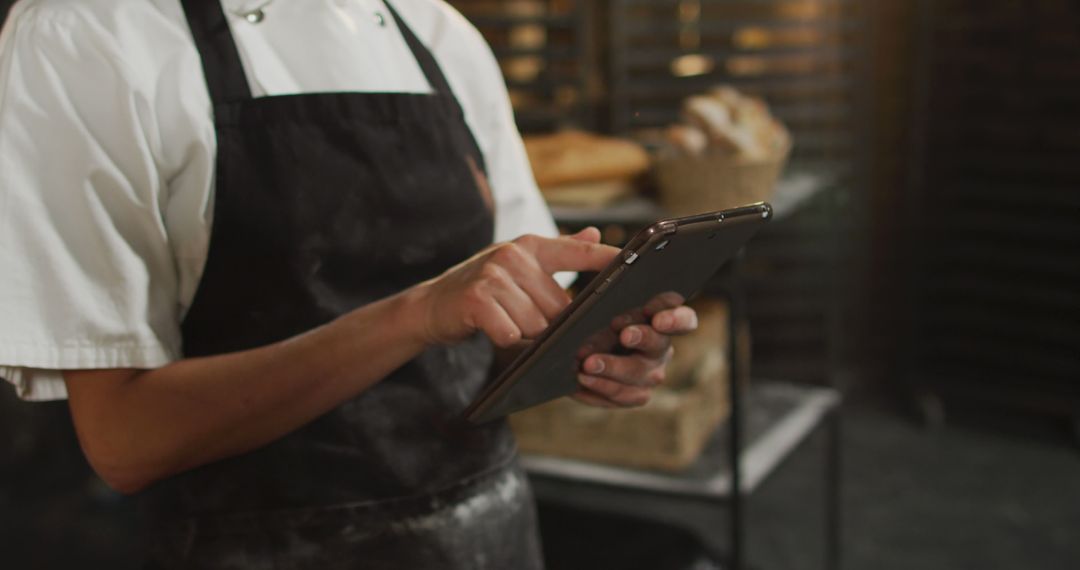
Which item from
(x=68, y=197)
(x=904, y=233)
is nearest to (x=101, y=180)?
(x=68, y=197)

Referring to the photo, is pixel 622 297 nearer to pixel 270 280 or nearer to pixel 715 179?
pixel 270 280

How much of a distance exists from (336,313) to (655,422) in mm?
1213

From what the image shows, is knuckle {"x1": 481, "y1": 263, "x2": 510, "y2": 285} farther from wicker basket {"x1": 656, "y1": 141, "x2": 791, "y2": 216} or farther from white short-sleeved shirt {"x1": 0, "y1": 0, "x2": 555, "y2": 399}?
wicker basket {"x1": 656, "y1": 141, "x2": 791, "y2": 216}

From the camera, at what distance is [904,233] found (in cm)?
408

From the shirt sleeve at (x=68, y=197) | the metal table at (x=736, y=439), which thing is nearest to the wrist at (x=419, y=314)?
the shirt sleeve at (x=68, y=197)

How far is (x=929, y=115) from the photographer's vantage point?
3.72 m

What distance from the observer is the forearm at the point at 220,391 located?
3.11 ft

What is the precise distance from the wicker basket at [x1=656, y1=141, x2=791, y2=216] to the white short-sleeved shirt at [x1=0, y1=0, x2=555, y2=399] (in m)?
1.21

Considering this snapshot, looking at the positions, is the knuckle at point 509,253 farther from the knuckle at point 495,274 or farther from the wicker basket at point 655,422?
the wicker basket at point 655,422

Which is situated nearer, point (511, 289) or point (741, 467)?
point (511, 289)

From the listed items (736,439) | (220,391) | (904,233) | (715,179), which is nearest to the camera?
(220,391)

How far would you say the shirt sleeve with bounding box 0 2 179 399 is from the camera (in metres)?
0.90

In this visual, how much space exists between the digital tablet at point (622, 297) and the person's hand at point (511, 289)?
3 cm

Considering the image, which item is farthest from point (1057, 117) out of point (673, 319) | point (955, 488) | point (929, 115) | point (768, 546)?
point (673, 319)
